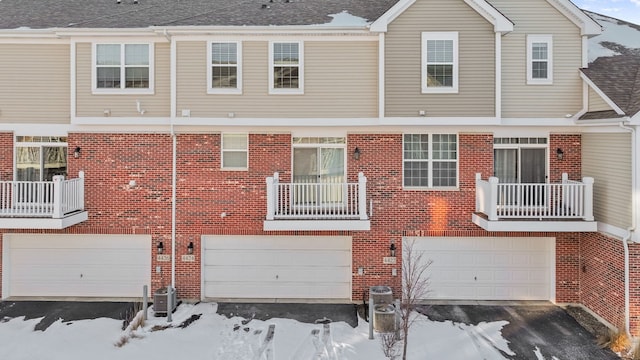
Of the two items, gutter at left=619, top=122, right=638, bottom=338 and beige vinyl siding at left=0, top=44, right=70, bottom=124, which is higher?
beige vinyl siding at left=0, top=44, right=70, bottom=124

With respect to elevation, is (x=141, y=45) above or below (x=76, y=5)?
below

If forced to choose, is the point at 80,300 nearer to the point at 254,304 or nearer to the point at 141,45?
the point at 254,304

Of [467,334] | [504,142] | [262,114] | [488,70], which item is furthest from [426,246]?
[262,114]

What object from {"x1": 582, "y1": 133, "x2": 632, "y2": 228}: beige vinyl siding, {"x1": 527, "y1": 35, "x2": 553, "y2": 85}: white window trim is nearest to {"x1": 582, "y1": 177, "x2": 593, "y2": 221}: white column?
{"x1": 582, "y1": 133, "x2": 632, "y2": 228}: beige vinyl siding

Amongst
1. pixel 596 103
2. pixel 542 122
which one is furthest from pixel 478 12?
pixel 596 103

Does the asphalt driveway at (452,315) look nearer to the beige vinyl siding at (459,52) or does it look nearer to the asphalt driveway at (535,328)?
the asphalt driveway at (535,328)

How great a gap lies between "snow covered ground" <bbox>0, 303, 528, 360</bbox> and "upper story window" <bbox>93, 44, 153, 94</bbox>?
20.7 feet

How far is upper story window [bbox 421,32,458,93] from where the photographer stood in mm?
12203

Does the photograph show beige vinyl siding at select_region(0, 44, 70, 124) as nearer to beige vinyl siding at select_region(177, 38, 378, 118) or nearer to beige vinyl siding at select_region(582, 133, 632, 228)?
beige vinyl siding at select_region(177, 38, 378, 118)

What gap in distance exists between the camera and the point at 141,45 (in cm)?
1278

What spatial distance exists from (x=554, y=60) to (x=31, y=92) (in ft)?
48.4

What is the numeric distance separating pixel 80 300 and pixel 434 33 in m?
12.5

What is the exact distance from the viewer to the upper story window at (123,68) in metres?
12.7

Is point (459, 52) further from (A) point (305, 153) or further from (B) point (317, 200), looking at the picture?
(B) point (317, 200)
